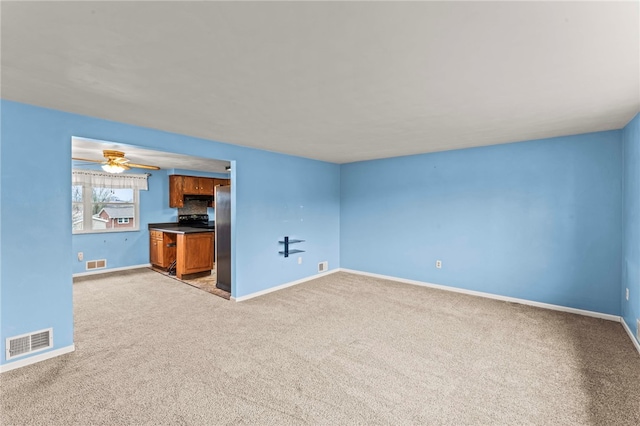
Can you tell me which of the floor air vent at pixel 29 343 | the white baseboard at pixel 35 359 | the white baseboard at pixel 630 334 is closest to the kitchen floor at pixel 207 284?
the white baseboard at pixel 35 359

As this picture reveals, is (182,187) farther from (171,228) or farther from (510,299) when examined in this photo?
(510,299)

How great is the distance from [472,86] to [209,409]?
3.01 m

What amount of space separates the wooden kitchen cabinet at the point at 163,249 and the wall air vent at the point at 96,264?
905 millimetres

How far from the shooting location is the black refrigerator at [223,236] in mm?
4734

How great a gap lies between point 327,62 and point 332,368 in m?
2.40

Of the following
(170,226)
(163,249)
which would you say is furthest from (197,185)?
(163,249)

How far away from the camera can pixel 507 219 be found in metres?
4.29

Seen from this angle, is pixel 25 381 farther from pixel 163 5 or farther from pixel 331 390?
pixel 163 5

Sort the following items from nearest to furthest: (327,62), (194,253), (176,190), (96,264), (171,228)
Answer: (327,62)
(194,253)
(96,264)
(171,228)
(176,190)

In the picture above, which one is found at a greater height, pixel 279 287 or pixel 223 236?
pixel 223 236

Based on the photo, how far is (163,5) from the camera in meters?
1.31

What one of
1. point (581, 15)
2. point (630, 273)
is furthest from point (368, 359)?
point (630, 273)

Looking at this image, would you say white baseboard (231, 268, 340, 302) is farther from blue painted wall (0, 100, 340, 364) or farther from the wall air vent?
the wall air vent

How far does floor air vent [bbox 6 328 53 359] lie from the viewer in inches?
98.3
